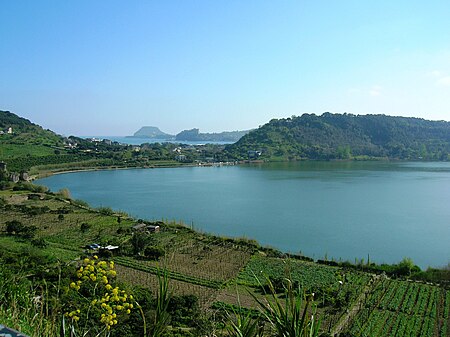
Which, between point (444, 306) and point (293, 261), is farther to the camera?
point (293, 261)

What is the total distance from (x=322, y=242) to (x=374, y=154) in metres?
55.6

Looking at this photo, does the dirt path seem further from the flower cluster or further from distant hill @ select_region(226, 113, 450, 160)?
distant hill @ select_region(226, 113, 450, 160)

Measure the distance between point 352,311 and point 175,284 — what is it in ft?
14.8

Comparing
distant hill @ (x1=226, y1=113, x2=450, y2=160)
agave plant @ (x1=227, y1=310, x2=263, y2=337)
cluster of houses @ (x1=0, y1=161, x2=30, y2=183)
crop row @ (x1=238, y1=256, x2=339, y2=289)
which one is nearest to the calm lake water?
cluster of houses @ (x1=0, y1=161, x2=30, y2=183)

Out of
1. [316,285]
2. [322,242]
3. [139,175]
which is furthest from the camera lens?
[139,175]

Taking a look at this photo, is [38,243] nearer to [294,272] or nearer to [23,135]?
[294,272]

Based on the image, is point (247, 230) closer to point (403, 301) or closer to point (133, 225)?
point (133, 225)

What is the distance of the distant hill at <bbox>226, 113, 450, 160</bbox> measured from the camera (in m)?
66.5

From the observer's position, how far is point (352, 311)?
9.53m

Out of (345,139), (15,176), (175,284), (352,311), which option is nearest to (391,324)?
(352,311)

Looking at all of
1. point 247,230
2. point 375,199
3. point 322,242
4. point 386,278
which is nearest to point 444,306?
point 386,278

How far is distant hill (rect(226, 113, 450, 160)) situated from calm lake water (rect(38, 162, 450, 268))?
22079mm

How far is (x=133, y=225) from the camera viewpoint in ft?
59.5

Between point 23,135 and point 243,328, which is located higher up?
point 23,135
